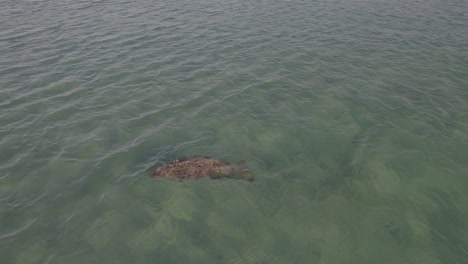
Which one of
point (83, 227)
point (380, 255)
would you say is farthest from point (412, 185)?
point (83, 227)

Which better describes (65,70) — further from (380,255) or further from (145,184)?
(380,255)

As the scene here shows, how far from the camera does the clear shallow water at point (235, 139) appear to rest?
9516mm

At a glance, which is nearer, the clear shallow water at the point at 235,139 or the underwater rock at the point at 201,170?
the clear shallow water at the point at 235,139

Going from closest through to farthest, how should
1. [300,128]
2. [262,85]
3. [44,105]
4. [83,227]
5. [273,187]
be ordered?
[83,227] → [273,187] → [300,128] → [44,105] → [262,85]

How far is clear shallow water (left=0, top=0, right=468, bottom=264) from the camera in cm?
952

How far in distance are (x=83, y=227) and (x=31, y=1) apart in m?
27.2

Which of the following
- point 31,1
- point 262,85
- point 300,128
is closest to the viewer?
point 300,128

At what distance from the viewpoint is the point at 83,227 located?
983cm

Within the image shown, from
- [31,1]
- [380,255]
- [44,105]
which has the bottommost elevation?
[380,255]

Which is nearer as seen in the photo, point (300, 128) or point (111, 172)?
point (111, 172)

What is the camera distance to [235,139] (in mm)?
A: 13617

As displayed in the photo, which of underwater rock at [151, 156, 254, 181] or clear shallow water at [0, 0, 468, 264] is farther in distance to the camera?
underwater rock at [151, 156, 254, 181]

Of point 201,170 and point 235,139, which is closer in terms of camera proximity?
point 201,170

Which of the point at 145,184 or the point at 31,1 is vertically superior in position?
the point at 31,1
